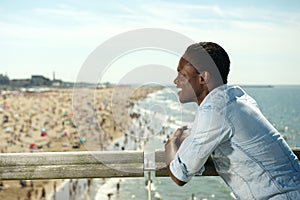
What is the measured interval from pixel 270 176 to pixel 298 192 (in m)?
0.14

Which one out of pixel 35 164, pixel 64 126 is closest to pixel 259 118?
pixel 35 164

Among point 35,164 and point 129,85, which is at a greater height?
point 129,85

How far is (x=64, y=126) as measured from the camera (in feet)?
190

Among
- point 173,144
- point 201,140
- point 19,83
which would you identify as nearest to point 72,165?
point 173,144

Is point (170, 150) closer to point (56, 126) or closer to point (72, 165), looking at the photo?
point (72, 165)

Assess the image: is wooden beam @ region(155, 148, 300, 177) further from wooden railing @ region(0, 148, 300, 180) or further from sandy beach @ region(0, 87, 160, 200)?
sandy beach @ region(0, 87, 160, 200)

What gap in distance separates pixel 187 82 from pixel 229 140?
315 mm

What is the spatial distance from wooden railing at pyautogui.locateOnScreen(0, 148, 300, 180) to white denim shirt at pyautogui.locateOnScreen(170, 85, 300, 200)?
1.16 ft

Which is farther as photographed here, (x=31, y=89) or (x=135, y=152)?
(x=31, y=89)

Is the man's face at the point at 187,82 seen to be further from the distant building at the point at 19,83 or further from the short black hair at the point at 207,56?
the distant building at the point at 19,83

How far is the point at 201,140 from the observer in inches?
78.4

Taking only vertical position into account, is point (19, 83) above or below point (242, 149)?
below

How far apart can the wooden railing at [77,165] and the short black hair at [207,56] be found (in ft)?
1.83

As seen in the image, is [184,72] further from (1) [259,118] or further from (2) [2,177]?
(2) [2,177]
